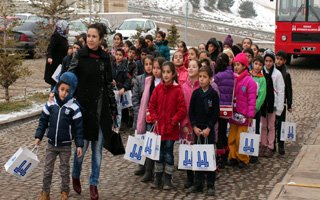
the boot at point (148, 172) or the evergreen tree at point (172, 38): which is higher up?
the evergreen tree at point (172, 38)

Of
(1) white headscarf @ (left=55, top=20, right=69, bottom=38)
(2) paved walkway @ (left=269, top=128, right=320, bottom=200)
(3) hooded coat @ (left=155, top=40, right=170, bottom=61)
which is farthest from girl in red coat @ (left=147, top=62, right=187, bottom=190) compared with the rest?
(3) hooded coat @ (left=155, top=40, right=170, bottom=61)

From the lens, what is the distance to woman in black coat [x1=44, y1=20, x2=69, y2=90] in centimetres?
1159

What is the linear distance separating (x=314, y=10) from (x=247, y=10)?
81431 millimetres

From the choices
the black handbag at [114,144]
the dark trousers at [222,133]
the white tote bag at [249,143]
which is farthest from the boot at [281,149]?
the black handbag at [114,144]

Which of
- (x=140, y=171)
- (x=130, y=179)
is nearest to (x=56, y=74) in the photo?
(x=140, y=171)

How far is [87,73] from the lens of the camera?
7.18 m

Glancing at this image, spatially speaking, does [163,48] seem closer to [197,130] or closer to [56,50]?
[56,50]

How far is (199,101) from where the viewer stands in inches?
311

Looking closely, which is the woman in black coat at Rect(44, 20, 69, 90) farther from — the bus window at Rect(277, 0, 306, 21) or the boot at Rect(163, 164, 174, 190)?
the bus window at Rect(277, 0, 306, 21)

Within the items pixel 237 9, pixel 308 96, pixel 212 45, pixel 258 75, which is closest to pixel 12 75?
pixel 212 45

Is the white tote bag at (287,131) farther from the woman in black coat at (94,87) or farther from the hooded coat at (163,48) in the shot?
the hooded coat at (163,48)

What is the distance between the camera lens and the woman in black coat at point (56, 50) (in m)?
11.6

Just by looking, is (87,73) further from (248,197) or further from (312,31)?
(312,31)

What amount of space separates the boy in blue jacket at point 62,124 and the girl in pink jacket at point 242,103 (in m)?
2.88
